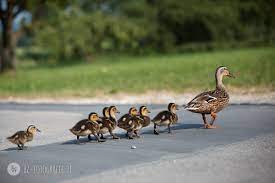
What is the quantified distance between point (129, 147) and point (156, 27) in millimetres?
39592

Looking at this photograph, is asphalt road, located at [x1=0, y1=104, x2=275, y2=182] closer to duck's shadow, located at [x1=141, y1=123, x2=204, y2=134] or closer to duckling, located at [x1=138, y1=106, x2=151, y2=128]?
duck's shadow, located at [x1=141, y1=123, x2=204, y2=134]

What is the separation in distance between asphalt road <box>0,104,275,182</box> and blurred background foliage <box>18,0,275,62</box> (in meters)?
29.4

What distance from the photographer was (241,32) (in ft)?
170

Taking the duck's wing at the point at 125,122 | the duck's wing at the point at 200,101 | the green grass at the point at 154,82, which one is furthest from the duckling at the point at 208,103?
the green grass at the point at 154,82

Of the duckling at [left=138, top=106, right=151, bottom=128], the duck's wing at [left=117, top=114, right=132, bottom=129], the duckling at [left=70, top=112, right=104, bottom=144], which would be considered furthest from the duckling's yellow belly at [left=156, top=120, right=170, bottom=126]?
the duckling at [left=70, top=112, right=104, bottom=144]

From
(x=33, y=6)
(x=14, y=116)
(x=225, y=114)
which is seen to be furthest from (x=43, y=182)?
(x=33, y=6)

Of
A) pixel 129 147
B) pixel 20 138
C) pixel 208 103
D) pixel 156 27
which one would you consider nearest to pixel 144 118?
pixel 208 103

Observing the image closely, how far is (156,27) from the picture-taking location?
5022cm

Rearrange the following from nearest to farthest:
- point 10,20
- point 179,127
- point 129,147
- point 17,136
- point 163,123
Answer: point 129,147 < point 17,136 < point 163,123 < point 179,127 < point 10,20

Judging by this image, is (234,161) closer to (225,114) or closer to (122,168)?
(122,168)

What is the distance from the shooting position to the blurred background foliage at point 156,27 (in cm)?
4425

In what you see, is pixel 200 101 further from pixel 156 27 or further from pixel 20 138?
pixel 156 27

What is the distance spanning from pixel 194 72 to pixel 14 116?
1089 cm

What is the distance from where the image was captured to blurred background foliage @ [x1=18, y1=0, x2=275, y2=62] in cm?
4425
